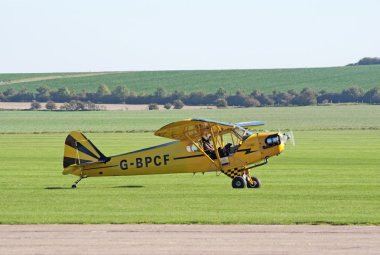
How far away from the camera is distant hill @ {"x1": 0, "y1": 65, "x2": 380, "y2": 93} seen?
497 ft

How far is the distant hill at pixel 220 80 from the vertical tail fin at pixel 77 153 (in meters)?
113

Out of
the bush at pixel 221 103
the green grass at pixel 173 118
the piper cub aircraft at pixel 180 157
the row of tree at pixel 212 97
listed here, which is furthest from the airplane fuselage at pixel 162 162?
the row of tree at pixel 212 97

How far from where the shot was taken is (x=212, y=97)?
13188cm

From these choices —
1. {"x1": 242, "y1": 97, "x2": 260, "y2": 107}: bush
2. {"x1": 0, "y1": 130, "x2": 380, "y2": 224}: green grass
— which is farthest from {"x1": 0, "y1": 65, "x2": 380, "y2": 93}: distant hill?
{"x1": 0, "y1": 130, "x2": 380, "y2": 224}: green grass

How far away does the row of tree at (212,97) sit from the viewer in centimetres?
12494

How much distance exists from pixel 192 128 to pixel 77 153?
340 cm

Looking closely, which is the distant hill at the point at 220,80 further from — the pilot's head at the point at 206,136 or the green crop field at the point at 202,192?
the pilot's head at the point at 206,136

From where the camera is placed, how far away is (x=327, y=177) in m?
32.8

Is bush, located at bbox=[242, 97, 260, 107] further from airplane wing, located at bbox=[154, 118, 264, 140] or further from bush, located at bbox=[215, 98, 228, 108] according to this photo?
airplane wing, located at bbox=[154, 118, 264, 140]

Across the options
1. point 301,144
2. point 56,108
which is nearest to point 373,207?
point 301,144

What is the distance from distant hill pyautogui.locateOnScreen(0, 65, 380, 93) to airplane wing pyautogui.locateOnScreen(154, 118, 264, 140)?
4424 inches

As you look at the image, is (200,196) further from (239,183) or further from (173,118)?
(173,118)

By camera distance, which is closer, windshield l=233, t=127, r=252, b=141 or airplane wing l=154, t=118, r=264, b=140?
airplane wing l=154, t=118, r=264, b=140

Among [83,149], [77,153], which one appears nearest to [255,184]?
[83,149]
